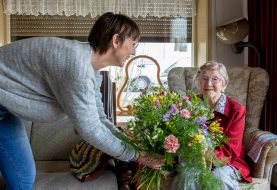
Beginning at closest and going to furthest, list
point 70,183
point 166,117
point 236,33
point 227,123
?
point 166,117
point 70,183
point 227,123
point 236,33

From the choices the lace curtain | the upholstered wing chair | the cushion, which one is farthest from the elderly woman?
the lace curtain

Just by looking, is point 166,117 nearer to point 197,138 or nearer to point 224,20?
point 197,138

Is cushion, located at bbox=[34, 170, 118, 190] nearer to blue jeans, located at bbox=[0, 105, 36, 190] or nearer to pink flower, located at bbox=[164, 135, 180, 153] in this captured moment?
blue jeans, located at bbox=[0, 105, 36, 190]

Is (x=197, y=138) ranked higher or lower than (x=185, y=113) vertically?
lower

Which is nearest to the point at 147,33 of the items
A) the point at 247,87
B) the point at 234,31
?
the point at 234,31

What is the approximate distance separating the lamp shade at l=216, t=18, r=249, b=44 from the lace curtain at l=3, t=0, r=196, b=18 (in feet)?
1.92

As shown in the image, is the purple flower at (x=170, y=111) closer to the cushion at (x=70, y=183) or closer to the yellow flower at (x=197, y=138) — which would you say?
the yellow flower at (x=197, y=138)

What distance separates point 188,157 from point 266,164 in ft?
2.61

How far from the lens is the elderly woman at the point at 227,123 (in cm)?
217

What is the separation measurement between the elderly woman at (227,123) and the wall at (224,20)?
1587 millimetres

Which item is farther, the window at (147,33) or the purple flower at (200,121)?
the window at (147,33)

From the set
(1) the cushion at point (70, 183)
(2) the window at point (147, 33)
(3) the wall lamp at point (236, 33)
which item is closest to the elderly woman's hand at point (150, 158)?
Answer: (1) the cushion at point (70, 183)

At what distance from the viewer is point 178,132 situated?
1.70 metres

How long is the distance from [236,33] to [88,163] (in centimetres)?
192
